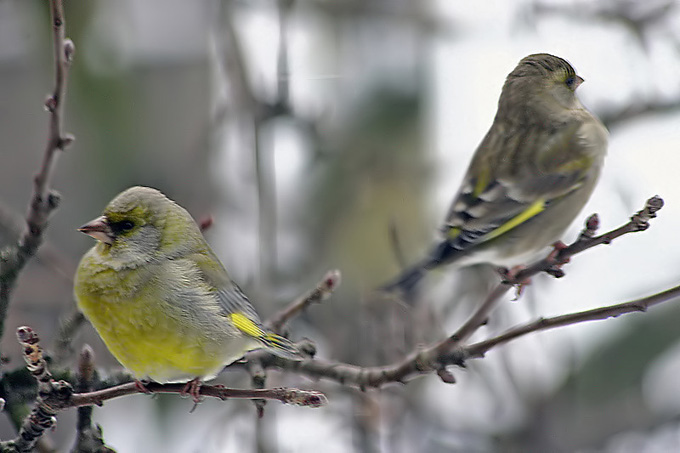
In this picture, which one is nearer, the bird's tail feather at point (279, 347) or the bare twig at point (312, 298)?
the bird's tail feather at point (279, 347)

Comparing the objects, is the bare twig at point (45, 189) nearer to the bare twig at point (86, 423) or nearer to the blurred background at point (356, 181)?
the bare twig at point (86, 423)

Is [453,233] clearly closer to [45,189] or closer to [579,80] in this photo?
[579,80]

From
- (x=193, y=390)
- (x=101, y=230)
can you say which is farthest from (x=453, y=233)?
(x=101, y=230)

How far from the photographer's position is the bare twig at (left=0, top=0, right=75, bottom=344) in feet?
4.44

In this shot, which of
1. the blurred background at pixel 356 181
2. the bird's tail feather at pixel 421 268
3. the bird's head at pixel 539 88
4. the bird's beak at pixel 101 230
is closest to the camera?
the bird's beak at pixel 101 230

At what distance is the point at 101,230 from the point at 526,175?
96cm

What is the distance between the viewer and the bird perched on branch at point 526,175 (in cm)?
169

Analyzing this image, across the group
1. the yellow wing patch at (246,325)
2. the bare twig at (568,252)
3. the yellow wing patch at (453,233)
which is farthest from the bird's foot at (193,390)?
the yellow wing patch at (453,233)

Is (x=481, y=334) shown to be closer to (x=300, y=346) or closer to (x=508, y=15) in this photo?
(x=508, y=15)

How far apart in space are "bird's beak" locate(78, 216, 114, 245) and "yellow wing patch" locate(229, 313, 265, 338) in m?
0.26

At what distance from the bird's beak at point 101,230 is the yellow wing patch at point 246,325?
0.26 metres

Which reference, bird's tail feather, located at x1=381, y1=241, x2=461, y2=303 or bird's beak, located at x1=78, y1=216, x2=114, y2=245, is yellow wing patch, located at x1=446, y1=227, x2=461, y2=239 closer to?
bird's tail feather, located at x1=381, y1=241, x2=461, y2=303

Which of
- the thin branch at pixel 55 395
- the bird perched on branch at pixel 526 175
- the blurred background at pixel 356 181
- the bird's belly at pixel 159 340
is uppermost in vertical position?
the blurred background at pixel 356 181

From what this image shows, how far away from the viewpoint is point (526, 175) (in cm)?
189
